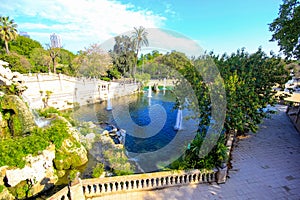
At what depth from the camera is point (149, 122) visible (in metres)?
15.6

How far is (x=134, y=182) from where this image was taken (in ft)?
18.1

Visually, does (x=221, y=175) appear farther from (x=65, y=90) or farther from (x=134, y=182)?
(x=65, y=90)

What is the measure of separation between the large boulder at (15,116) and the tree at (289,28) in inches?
625

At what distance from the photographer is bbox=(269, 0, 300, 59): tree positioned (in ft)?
29.9

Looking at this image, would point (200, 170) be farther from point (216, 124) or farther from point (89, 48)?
point (89, 48)

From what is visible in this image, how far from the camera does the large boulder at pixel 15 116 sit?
840 centimetres

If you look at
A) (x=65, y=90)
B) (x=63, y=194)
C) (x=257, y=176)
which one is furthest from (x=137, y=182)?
(x=65, y=90)

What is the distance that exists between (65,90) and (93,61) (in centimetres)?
979

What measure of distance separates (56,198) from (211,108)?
6.62 meters

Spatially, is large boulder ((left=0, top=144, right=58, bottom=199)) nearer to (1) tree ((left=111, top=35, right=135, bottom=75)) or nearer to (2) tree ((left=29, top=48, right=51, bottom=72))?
(2) tree ((left=29, top=48, right=51, bottom=72))

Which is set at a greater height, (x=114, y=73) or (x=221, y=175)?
(x=114, y=73)

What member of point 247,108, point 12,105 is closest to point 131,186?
point 247,108

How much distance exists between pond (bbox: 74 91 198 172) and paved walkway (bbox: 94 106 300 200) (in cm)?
272

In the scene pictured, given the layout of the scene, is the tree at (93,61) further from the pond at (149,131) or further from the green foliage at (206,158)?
the green foliage at (206,158)
